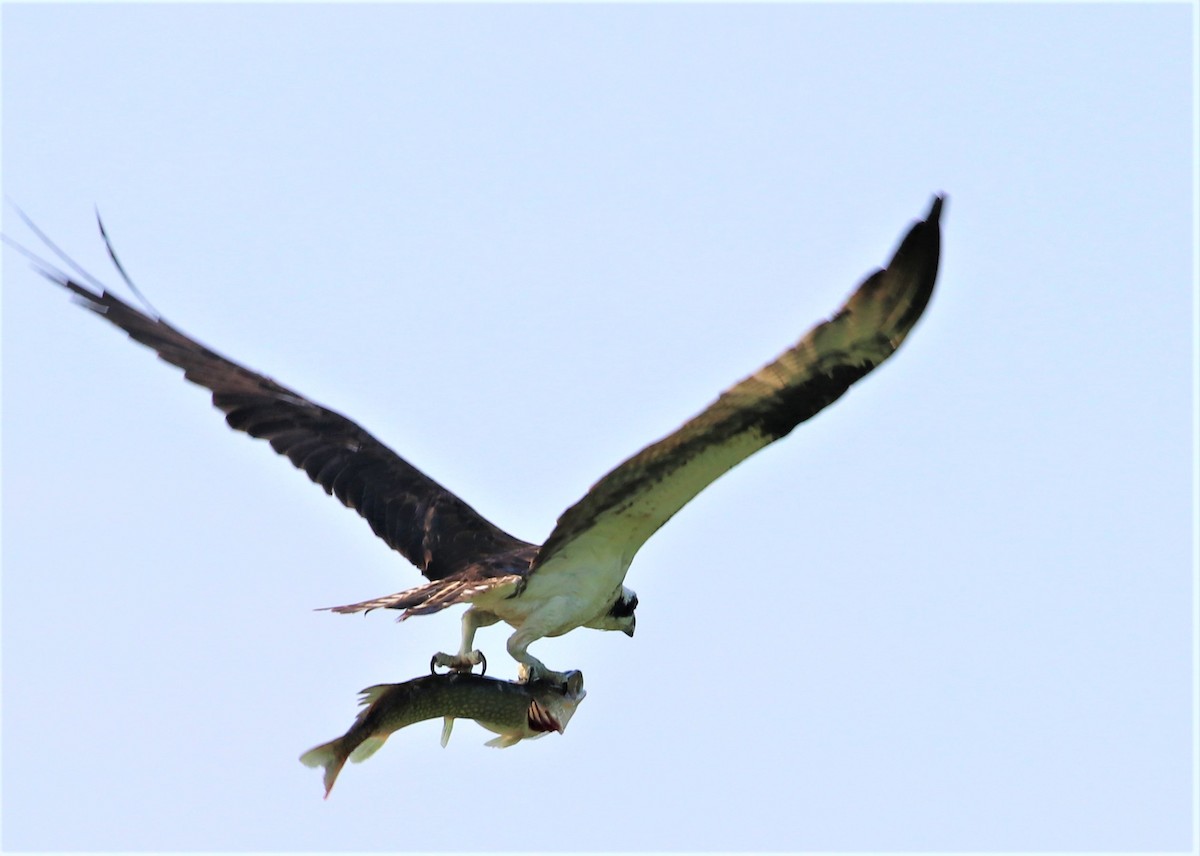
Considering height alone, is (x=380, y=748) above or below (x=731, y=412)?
below

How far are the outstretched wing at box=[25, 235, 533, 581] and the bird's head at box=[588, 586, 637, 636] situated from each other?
58 cm

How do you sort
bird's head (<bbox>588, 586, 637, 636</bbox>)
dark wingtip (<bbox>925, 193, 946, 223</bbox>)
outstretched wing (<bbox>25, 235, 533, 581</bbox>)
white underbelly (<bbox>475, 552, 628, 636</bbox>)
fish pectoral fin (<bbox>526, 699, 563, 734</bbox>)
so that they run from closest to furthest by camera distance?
1. dark wingtip (<bbox>925, 193, 946, 223</bbox>)
2. fish pectoral fin (<bbox>526, 699, 563, 734</bbox>)
3. white underbelly (<bbox>475, 552, 628, 636</bbox>)
4. bird's head (<bbox>588, 586, 637, 636</bbox>)
5. outstretched wing (<bbox>25, 235, 533, 581</bbox>)

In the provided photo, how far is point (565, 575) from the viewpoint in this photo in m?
11.4

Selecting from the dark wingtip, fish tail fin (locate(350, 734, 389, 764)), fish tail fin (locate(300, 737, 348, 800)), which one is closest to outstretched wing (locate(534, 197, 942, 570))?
Result: the dark wingtip

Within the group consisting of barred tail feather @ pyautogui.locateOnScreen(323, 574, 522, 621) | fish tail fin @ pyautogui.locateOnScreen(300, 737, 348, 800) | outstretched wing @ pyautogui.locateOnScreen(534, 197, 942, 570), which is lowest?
fish tail fin @ pyautogui.locateOnScreen(300, 737, 348, 800)

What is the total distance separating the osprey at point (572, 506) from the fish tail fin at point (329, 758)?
0.73 metres

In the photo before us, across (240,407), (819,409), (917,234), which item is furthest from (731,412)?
(240,407)

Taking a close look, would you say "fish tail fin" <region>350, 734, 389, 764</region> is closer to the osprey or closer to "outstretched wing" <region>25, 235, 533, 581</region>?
the osprey

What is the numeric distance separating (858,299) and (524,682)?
2797mm

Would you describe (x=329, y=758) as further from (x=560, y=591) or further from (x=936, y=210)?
(x=936, y=210)

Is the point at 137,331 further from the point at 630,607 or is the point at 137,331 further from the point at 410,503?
the point at 630,607

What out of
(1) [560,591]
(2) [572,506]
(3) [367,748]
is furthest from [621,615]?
(3) [367,748]

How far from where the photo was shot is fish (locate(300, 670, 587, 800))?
10.2 metres

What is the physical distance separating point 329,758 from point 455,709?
761mm
